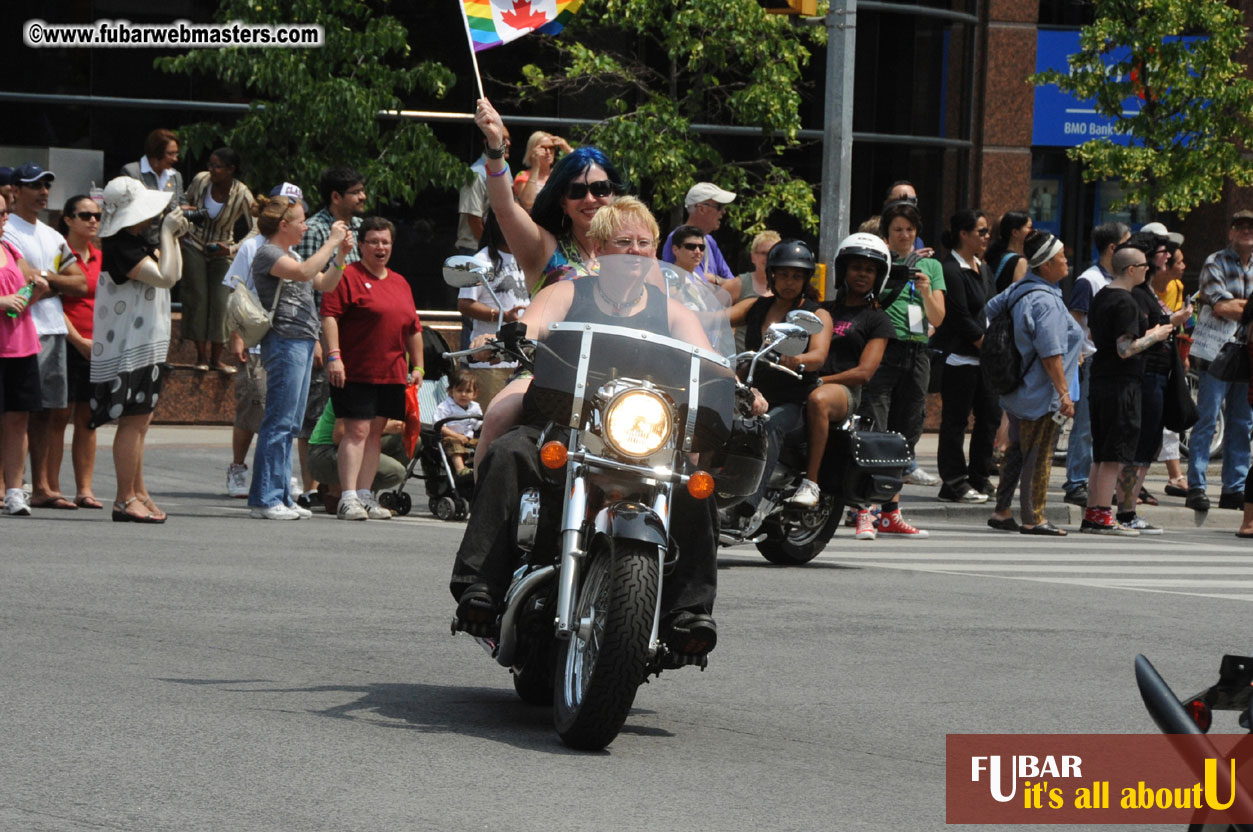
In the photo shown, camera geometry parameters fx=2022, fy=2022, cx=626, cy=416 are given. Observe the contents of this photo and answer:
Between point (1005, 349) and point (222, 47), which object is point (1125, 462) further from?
point (222, 47)

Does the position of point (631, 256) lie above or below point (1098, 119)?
below

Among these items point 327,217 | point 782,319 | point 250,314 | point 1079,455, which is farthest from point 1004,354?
point 250,314

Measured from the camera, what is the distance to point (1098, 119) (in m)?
26.7

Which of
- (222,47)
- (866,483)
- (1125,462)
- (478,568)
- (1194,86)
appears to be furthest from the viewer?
(1194,86)

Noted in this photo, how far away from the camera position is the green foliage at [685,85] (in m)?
18.9

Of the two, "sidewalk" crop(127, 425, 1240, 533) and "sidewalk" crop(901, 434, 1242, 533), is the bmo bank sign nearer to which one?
"sidewalk" crop(127, 425, 1240, 533)

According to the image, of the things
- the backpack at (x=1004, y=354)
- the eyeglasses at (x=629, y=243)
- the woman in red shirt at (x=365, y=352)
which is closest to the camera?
the eyeglasses at (x=629, y=243)

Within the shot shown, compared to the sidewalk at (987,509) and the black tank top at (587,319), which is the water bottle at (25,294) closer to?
the sidewalk at (987,509)

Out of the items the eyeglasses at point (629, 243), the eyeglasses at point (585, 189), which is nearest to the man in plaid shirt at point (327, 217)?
the eyeglasses at point (585, 189)

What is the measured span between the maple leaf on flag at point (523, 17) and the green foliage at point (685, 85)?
329 inches

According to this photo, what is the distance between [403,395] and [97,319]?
2.06 metres

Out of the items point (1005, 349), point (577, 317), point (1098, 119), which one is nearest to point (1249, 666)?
point (577, 317)

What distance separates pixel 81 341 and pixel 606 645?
799 centimetres

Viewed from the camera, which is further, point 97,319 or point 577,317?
point 97,319
